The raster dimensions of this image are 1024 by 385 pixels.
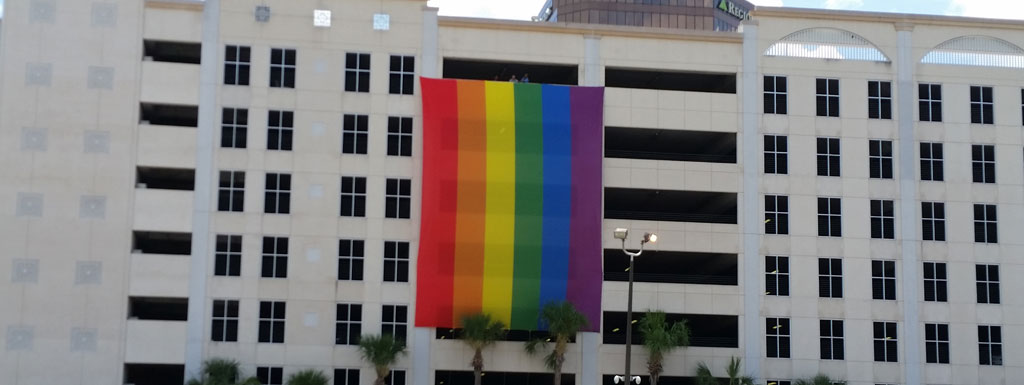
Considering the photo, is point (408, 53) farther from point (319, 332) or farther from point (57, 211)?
point (57, 211)

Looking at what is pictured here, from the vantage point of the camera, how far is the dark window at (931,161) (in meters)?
75.3

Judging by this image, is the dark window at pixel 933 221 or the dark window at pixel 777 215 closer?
the dark window at pixel 777 215

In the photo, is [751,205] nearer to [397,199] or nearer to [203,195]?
[397,199]

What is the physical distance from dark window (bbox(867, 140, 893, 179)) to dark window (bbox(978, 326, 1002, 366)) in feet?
33.8

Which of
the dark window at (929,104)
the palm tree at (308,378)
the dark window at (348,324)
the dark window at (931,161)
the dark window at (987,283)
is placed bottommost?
the palm tree at (308,378)

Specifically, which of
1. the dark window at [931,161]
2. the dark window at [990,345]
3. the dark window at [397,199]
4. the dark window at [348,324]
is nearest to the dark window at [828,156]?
the dark window at [931,161]

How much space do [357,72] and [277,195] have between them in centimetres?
818

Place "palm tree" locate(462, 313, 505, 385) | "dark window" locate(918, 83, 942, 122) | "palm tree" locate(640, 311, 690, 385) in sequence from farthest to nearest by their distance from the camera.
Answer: "dark window" locate(918, 83, 942, 122) < "palm tree" locate(640, 311, 690, 385) < "palm tree" locate(462, 313, 505, 385)

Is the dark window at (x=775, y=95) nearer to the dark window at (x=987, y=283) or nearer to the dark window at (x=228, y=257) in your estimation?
the dark window at (x=987, y=283)

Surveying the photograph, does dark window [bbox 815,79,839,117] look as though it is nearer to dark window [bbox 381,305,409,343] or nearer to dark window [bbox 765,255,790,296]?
dark window [bbox 765,255,790,296]

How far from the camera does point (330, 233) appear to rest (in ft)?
233

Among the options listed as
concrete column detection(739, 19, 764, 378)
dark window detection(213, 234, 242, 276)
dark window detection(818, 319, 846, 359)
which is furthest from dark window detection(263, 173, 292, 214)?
dark window detection(818, 319, 846, 359)

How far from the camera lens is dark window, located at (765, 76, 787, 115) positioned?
74938 mm

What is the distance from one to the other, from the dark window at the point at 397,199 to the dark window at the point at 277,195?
5305mm
